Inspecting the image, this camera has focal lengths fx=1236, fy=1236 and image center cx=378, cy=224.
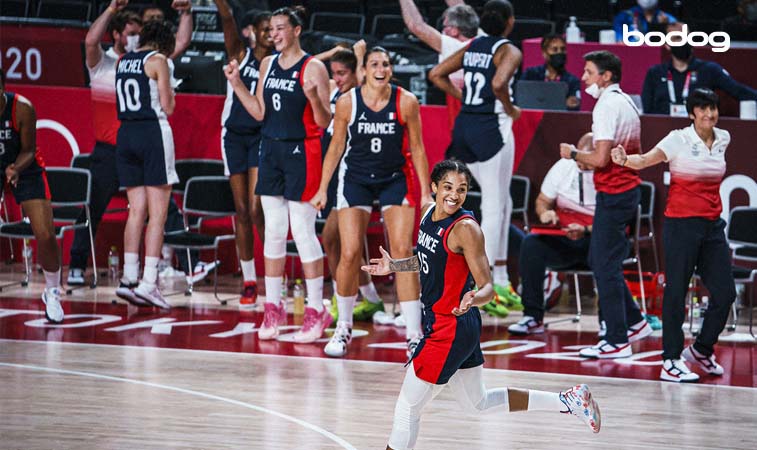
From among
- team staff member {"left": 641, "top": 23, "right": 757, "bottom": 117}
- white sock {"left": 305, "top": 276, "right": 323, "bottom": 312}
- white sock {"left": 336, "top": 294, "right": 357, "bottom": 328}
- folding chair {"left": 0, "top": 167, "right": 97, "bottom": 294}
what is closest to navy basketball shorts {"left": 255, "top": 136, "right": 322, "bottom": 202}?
white sock {"left": 305, "top": 276, "right": 323, "bottom": 312}

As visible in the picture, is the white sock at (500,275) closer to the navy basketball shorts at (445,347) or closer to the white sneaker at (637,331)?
the white sneaker at (637,331)

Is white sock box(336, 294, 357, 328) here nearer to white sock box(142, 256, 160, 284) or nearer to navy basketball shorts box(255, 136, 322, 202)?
navy basketball shorts box(255, 136, 322, 202)

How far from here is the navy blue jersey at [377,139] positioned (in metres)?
8.59

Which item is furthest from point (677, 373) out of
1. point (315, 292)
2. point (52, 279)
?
point (52, 279)

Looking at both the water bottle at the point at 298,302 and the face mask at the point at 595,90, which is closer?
the face mask at the point at 595,90

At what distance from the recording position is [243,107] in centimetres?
1047

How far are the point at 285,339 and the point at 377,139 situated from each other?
173cm

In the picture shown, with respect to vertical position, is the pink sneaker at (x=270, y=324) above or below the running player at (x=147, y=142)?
below

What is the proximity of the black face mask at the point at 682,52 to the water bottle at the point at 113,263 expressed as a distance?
5.51 m

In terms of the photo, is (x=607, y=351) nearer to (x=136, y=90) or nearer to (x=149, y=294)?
(x=149, y=294)

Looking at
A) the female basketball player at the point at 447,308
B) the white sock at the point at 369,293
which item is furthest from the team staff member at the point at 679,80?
the female basketball player at the point at 447,308

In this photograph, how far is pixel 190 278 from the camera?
1112 cm

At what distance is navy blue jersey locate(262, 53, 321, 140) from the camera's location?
8922 millimetres

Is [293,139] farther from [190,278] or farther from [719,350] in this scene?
[719,350]
